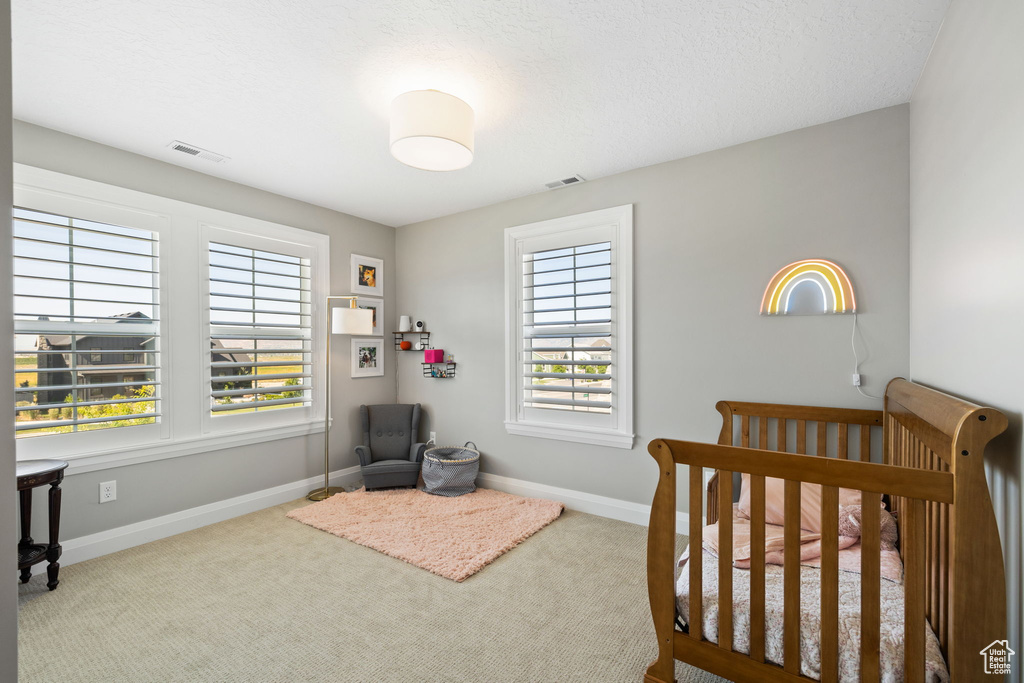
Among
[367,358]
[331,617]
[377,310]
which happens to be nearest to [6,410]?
[331,617]

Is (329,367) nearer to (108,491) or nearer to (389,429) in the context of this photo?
(389,429)

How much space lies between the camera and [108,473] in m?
2.82

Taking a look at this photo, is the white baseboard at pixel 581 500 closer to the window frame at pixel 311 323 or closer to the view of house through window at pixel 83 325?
the window frame at pixel 311 323

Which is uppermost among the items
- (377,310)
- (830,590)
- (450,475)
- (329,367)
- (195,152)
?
(195,152)

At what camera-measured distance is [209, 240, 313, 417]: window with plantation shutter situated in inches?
131

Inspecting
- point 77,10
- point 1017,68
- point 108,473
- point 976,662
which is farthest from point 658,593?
point 108,473

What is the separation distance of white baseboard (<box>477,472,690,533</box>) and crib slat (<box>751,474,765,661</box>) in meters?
1.63

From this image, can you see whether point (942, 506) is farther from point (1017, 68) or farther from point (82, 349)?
point (82, 349)

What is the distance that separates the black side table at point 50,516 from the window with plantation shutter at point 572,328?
8.92ft

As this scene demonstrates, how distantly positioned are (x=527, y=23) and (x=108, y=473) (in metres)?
3.34

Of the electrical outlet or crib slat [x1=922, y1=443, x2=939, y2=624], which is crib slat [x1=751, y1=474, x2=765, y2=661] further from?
the electrical outlet

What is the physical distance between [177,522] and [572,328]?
298cm

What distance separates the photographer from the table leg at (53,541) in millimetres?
2365

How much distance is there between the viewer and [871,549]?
1286 millimetres
